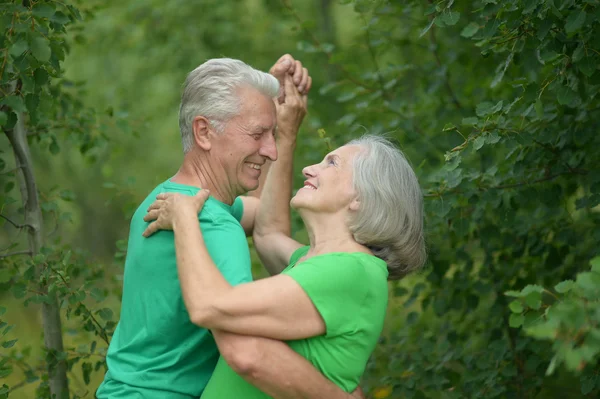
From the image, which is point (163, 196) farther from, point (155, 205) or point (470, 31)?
point (470, 31)

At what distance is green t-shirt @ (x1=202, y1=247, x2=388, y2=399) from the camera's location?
2469mm

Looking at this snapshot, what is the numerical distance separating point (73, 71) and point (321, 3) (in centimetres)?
359

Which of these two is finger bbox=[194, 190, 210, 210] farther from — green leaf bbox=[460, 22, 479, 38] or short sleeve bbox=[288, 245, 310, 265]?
green leaf bbox=[460, 22, 479, 38]

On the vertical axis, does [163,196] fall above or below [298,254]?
above

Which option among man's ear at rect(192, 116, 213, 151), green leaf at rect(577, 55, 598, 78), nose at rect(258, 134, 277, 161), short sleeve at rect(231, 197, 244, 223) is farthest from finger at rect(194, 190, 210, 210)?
green leaf at rect(577, 55, 598, 78)

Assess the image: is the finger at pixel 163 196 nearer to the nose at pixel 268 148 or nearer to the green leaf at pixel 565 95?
the nose at pixel 268 148

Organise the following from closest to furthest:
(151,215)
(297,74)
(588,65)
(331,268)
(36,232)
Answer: (331,268) → (151,215) → (588,65) → (297,74) → (36,232)

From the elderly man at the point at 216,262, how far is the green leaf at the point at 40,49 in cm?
52

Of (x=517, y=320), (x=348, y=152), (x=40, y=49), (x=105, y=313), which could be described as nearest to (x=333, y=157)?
(x=348, y=152)

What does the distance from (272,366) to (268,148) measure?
3.00 feet

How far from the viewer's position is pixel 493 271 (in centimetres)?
432

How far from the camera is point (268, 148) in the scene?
3020 mm

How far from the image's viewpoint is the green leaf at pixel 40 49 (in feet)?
9.74

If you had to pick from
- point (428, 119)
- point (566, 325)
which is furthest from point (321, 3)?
point (566, 325)
